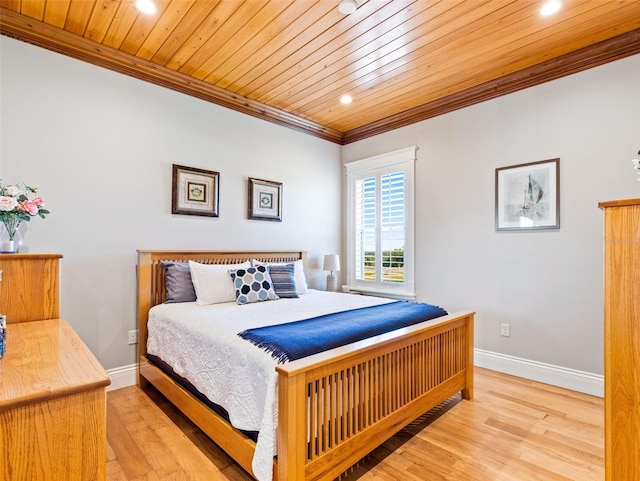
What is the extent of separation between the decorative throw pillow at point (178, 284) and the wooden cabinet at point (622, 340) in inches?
108

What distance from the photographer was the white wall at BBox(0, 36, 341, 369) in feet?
8.24

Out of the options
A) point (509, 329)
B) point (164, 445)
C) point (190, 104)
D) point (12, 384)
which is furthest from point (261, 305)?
point (509, 329)

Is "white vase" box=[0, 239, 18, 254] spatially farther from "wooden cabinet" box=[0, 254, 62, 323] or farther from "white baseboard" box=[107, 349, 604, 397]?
"white baseboard" box=[107, 349, 604, 397]

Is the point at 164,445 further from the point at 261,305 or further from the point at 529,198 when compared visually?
the point at 529,198

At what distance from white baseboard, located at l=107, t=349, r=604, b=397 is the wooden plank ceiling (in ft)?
8.33

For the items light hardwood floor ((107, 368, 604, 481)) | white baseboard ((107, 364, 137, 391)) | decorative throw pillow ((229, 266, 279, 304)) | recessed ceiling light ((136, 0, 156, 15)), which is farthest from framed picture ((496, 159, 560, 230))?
white baseboard ((107, 364, 137, 391))

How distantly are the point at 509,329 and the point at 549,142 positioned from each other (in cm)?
174

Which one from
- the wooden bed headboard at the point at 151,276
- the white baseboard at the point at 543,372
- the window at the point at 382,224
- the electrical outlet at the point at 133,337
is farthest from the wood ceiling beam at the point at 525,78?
the electrical outlet at the point at 133,337

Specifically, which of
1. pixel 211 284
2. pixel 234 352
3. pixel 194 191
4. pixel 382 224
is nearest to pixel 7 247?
pixel 211 284

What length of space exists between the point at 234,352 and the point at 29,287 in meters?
1.15

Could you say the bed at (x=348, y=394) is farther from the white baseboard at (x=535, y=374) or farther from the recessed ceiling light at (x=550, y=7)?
the recessed ceiling light at (x=550, y=7)

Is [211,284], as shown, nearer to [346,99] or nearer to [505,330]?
[346,99]

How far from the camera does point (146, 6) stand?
7.39ft

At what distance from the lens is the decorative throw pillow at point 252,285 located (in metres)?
2.87
